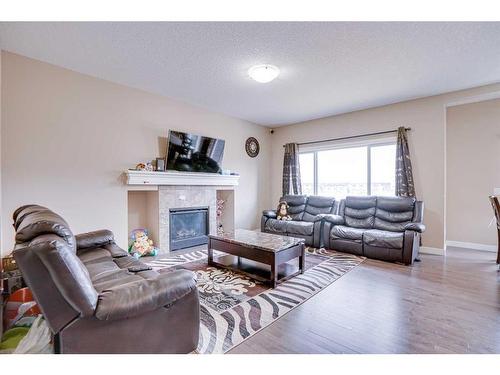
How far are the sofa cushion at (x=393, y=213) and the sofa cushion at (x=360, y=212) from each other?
0.08 metres

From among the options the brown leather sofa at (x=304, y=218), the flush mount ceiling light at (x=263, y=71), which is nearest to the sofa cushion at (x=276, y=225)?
the brown leather sofa at (x=304, y=218)

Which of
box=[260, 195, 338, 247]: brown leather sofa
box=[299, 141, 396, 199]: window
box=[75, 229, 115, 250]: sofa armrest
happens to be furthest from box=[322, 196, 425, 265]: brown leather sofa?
box=[75, 229, 115, 250]: sofa armrest

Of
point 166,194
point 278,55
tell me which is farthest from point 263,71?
point 166,194

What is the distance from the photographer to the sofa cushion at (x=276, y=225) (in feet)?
15.4

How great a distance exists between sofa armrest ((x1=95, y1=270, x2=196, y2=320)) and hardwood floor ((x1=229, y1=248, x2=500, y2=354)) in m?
0.60

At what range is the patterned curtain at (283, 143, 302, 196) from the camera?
5.70 m

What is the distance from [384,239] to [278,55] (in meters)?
2.92

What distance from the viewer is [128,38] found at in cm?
245

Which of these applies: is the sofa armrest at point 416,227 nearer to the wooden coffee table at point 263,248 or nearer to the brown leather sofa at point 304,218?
the brown leather sofa at point 304,218

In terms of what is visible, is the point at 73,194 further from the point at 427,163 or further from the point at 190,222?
the point at 427,163

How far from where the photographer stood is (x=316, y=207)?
494 cm
